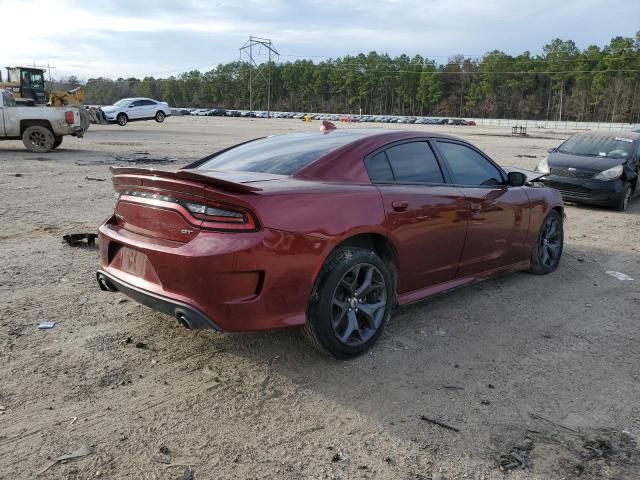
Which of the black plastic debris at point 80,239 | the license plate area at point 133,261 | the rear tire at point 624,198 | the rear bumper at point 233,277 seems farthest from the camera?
the rear tire at point 624,198

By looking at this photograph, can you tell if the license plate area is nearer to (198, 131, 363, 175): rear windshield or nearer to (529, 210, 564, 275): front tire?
(198, 131, 363, 175): rear windshield

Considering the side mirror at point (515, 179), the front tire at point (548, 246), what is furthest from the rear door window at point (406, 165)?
the front tire at point (548, 246)

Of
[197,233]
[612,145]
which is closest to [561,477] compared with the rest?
[197,233]

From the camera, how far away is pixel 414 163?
4461mm

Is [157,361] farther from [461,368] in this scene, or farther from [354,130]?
[354,130]

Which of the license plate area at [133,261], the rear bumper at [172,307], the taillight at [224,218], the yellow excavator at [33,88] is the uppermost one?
the yellow excavator at [33,88]

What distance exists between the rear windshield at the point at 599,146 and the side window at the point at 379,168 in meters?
8.77

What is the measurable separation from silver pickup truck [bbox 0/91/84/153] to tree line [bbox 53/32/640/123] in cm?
8400

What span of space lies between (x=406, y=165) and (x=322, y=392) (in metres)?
1.94

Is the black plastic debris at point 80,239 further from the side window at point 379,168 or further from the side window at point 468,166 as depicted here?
the side window at point 468,166

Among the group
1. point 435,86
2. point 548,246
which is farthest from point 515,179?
point 435,86

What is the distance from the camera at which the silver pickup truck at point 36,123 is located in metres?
15.9

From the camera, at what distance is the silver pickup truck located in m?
15.9

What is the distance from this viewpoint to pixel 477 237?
4832 millimetres
